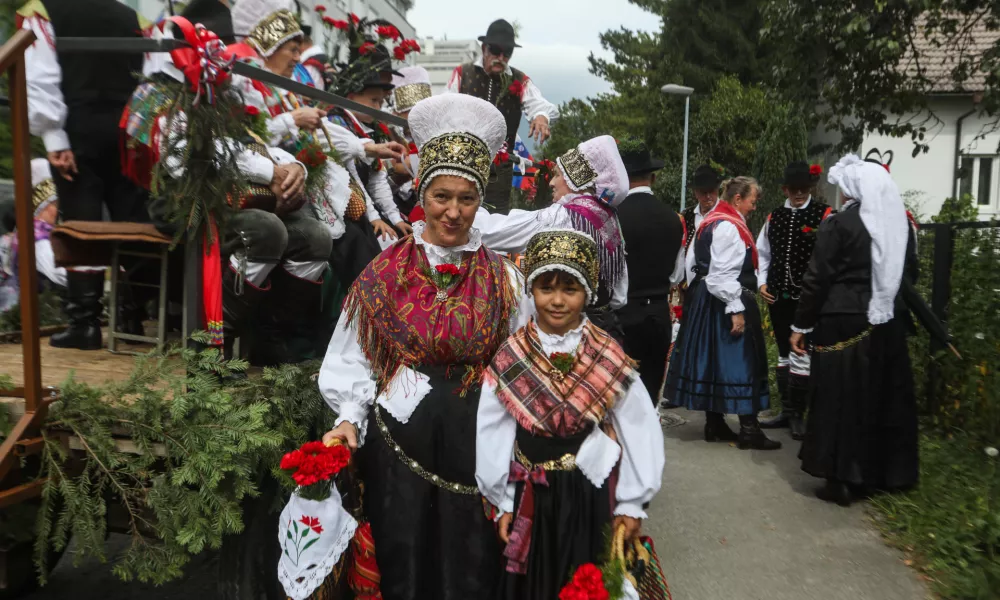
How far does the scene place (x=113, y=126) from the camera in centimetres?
410

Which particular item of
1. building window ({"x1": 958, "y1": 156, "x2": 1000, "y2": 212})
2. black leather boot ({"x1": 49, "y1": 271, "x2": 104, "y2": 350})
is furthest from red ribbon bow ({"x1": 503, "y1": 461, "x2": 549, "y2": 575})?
building window ({"x1": 958, "y1": 156, "x2": 1000, "y2": 212})

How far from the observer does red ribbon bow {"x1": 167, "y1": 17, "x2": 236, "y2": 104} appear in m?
2.74

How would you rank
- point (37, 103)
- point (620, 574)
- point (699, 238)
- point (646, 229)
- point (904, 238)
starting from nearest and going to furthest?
point (620, 574)
point (37, 103)
point (904, 238)
point (646, 229)
point (699, 238)

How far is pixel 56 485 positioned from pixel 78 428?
18 cm

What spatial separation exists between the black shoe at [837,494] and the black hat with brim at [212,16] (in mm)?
4455

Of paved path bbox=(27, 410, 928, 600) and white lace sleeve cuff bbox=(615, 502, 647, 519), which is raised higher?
white lace sleeve cuff bbox=(615, 502, 647, 519)

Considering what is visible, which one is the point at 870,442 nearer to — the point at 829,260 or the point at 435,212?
the point at 829,260

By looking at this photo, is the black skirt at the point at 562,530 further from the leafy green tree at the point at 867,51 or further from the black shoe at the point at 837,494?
the leafy green tree at the point at 867,51

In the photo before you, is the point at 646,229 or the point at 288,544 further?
the point at 646,229

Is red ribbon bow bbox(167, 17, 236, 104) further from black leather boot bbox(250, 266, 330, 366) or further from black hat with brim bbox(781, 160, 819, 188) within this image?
black hat with brim bbox(781, 160, 819, 188)

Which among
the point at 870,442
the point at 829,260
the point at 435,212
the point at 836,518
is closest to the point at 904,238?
the point at 829,260

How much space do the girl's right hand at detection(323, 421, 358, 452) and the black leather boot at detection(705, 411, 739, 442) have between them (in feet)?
16.0

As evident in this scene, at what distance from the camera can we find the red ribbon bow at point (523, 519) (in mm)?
2793

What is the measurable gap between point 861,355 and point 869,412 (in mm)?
358
